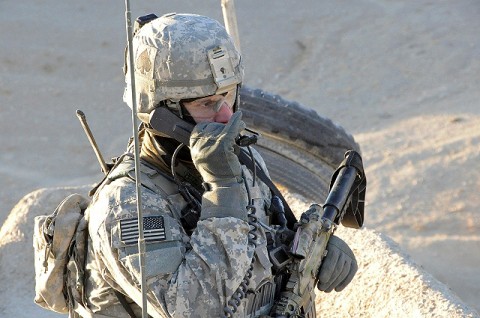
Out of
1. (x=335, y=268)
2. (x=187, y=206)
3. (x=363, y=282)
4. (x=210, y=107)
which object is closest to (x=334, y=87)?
(x=363, y=282)

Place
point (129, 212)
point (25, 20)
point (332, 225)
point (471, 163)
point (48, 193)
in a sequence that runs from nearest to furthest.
→ point (129, 212), point (332, 225), point (48, 193), point (471, 163), point (25, 20)

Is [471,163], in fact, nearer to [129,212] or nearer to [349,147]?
[349,147]

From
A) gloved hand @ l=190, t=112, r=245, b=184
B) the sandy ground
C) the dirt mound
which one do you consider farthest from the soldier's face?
the sandy ground

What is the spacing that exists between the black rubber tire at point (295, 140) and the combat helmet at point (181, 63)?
10.9ft

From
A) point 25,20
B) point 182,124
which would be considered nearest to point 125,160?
point 182,124

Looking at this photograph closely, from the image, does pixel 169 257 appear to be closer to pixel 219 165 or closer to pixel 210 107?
pixel 219 165

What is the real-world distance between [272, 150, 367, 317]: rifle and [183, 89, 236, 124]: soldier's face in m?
0.51

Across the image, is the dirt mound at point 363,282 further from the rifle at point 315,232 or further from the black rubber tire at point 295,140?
the rifle at point 315,232

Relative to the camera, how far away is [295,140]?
728 centimetres

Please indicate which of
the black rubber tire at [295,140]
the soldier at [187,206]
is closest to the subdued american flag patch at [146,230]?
the soldier at [187,206]

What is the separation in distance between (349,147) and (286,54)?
575 cm

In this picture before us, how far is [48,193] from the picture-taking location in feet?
24.2

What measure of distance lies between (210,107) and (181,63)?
0.56 feet

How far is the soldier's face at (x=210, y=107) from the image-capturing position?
380 cm
